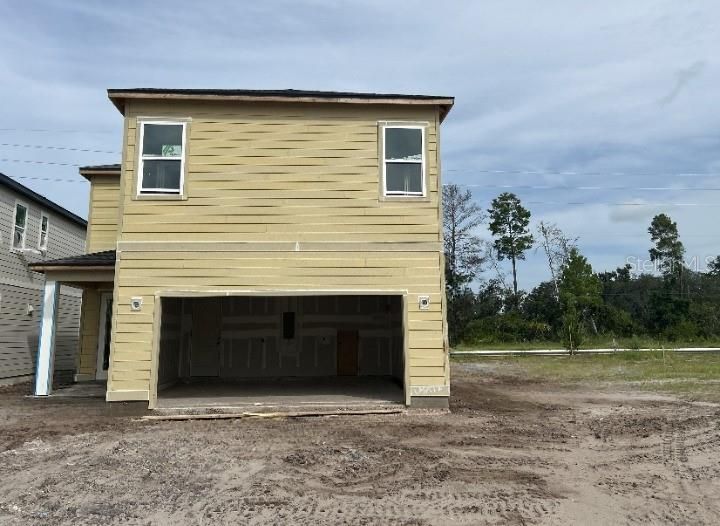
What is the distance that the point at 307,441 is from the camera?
300 inches

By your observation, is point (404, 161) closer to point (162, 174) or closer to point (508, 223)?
point (162, 174)

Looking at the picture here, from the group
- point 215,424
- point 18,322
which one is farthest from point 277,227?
point 18,322

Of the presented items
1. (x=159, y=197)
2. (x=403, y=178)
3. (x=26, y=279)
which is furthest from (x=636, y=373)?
(x=26, y=279)

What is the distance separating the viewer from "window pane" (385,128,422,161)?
1063 cm

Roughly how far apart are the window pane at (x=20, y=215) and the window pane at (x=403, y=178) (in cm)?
1159

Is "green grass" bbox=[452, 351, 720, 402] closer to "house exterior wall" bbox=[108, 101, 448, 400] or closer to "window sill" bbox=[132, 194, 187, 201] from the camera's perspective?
"house exterior wall" bbox=[108, 101, 448, 400]

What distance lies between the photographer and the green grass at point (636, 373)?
13922 millimetres

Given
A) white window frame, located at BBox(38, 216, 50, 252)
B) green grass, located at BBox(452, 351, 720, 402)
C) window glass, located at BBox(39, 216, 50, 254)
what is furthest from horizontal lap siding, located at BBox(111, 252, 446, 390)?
window glass, located at BBox(39, 216, 50, 254)

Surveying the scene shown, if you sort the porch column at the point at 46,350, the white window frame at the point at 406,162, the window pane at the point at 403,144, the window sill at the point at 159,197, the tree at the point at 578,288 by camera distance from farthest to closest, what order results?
the tree at the point at 578,288
the porch column at the point at 46,350
the window pane at the point at 403,144
the white window frame at the point at 406,162
the window sill at the point at 159,197

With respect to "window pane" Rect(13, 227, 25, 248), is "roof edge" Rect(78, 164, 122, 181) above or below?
above

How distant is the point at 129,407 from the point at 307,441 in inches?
153

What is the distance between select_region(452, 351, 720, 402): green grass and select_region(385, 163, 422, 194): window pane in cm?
789

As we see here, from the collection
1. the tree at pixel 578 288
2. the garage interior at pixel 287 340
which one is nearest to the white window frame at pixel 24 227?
the garage interior at pixel 287 340

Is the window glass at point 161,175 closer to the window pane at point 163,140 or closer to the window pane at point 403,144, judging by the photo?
the window pane at point 163,140
